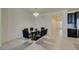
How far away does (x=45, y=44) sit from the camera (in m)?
3.11

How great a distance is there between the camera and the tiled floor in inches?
118

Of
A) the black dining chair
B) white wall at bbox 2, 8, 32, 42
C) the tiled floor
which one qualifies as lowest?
the tiled floor

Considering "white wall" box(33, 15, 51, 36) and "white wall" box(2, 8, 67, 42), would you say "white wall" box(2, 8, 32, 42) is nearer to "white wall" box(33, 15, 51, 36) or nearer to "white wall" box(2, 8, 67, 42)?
"white wall" box(2, 8, 67, 42)

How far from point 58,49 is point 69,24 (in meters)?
0.70

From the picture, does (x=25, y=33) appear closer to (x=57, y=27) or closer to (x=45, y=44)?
(x=45, y=44)

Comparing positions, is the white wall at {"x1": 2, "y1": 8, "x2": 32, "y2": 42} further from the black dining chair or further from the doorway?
the doorway

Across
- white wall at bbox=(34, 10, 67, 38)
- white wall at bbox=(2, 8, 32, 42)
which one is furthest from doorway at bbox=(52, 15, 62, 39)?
white wall at bbox=(2, 8, 32, 42)

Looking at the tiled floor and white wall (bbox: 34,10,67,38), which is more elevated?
white wall (bbox: 34,10,67,38)

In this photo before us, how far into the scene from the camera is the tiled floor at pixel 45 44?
9.87ft

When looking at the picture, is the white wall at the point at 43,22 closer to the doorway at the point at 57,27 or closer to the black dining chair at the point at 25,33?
the doorway at the point at 57,27

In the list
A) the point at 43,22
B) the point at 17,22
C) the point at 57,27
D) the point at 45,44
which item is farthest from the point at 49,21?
the point at 17,22

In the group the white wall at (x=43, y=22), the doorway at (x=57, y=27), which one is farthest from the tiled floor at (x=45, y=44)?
the white wall at (x=43, y=22)
